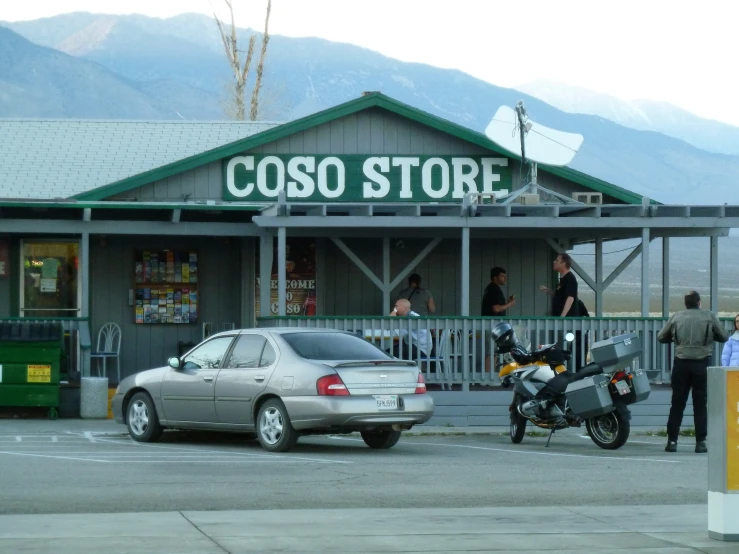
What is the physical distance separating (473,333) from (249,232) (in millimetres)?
4008

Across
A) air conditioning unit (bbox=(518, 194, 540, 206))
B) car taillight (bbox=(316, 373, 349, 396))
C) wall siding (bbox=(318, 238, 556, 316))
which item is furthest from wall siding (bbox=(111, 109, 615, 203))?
car taillight (bbox=(316, 373, 349, 396))

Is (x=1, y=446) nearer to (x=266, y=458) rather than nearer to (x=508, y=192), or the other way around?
(x=266, y=458)

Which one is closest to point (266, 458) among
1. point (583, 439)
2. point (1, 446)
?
point (1, 446)

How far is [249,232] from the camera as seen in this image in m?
20.3

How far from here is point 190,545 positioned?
8.42 metres

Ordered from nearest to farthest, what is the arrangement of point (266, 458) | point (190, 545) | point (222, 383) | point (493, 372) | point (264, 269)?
1. point (190, 545)
2. point (266, 458)
3. point (222, 383)
4. point (493, 372)
5. point (264, 269)

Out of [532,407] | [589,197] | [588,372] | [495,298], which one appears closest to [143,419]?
[532,407]

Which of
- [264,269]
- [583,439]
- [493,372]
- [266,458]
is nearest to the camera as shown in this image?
[266,458]

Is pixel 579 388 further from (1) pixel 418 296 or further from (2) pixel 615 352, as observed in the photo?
(1) pixel 418 296

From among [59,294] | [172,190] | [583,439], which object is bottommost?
[583,439]

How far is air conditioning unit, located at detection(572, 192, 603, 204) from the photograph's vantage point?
20266 mm

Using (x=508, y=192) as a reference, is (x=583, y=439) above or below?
below

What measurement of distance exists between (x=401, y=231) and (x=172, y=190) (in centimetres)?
385

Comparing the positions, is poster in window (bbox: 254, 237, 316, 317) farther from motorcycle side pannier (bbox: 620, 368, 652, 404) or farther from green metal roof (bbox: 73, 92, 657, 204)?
motorcycle side pannier (bbox: 620, 368, 652, 404)
